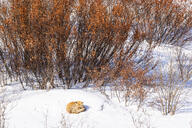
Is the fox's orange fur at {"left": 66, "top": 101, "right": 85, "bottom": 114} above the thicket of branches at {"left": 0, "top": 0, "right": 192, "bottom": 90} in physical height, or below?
below

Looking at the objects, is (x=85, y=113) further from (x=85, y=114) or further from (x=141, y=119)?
(x=141, y=119)

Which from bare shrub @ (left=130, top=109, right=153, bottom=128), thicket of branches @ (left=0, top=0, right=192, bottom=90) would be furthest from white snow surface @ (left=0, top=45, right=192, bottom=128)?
thicket of branches @ (left=0, top=0, right=192, bottom=90)

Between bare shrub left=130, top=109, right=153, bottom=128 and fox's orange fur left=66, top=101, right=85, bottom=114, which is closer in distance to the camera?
bare shrub left=130, top=109, right=153, bottom=128

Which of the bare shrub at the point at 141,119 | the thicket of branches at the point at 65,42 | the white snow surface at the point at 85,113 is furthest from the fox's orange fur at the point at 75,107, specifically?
the thicket of branches at the point at 65,42

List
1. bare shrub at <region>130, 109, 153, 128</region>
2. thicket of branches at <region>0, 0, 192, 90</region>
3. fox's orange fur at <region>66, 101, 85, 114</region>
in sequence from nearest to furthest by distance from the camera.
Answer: bare shrub at <region>130, 109, 153, 128</region>
fox's orange fur at <region>66, 101, 85, 114</region>
thicket of branches at <region>0, 0, 192, 90</region>

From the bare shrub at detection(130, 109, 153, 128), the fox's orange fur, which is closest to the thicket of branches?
the bare shrub at detection(130, 109, 153, 128)

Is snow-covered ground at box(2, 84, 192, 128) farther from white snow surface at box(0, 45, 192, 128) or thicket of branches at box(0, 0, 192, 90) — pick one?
thicket of branches at box(0, 0, 192, 90)

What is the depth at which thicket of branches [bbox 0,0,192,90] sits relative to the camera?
506cm

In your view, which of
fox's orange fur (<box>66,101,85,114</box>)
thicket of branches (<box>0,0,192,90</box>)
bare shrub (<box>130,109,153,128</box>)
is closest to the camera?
bare shrub (<box>130,109,153,128</box>)

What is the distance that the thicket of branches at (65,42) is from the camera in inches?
199

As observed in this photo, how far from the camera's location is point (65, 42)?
521 centimetres

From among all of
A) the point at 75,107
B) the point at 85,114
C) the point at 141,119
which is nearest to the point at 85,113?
the point at 85,114

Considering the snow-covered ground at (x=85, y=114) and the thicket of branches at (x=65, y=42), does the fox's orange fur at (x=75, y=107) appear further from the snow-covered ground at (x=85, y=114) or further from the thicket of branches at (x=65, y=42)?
the thicket of branches at (x=65, y=42)

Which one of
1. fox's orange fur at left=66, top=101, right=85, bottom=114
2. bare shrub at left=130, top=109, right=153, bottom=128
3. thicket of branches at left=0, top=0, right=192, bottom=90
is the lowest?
bare shrub at left=130, top=109, right=153, bottom=128
